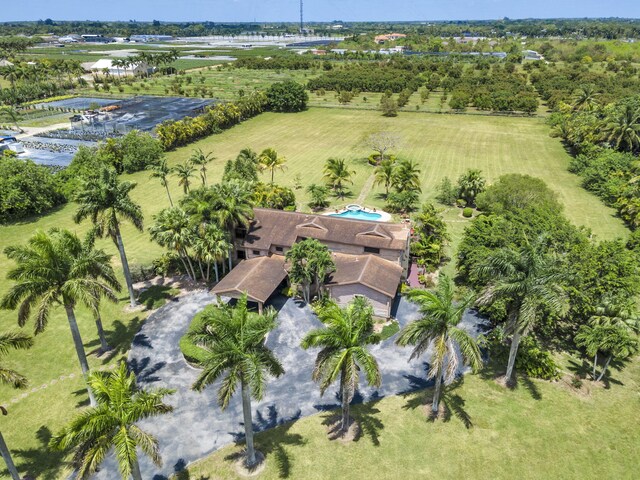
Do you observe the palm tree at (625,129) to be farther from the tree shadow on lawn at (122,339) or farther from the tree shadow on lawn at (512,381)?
the tree shadow on lawn at (122,339)

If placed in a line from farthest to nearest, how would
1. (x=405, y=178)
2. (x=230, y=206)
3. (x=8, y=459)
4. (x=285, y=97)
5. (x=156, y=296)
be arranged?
(x=285, y=97)
(x=405, y=178)
(x=156, y=296)
(x=230, y=206)
(x=8, y=459)

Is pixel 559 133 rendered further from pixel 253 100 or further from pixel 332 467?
pixel 332 467

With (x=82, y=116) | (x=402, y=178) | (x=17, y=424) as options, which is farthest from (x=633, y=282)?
(x=82, y=116)

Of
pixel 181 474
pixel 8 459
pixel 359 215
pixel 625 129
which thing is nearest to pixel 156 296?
pixel 181 474

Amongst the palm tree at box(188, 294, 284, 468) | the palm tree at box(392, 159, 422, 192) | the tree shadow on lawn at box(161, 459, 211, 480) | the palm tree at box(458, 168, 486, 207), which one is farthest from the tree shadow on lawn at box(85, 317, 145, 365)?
the palm tree at box(458, 168, 486, 207)

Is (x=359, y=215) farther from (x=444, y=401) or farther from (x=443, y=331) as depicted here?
(x=443, y=331)

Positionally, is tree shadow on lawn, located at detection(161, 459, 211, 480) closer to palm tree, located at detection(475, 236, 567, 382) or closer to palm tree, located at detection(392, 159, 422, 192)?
palm tree, located at detection(475, 236, 567, 382)
